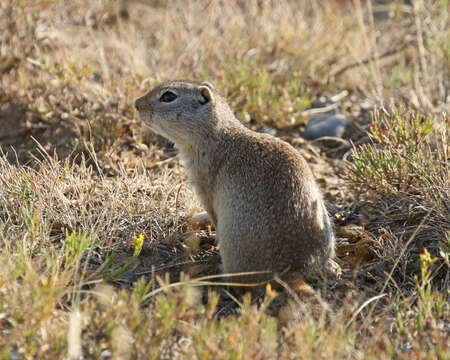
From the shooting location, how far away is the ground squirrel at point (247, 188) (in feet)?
11.5

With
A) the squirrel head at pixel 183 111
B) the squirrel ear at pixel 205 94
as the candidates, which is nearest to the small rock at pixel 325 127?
the squirrel head at pixel 183 111

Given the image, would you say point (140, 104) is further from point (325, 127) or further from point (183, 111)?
point (325, 127)

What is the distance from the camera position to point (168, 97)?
4.29 meters

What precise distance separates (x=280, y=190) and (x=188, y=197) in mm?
1230

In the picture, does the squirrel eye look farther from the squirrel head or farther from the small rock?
the small rock

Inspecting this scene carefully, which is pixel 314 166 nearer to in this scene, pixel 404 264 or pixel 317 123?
pixel 317 123

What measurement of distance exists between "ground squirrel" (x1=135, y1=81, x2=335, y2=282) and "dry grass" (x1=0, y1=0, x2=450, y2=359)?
12.3 inches

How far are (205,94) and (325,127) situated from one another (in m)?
2.17

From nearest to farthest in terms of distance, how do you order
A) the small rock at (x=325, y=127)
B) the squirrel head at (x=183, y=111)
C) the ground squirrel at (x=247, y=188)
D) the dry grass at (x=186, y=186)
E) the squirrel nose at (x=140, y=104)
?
the dry grass at (x=186, y=186) < the ground squirrel at (x=247, y=188) < the squirrel head at (x=183, y=111) < the squirrel nose at (x=140, y=104) < the small rock at (x=325, y=127)

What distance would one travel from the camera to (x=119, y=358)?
2.75 metres

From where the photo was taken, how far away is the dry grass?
2.93 meters

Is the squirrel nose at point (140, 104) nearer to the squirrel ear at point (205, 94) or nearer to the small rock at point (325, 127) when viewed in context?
the squirrel ear at point (205, 94)

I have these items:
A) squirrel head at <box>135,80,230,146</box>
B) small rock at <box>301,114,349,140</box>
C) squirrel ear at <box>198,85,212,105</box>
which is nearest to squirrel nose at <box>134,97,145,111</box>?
squirrel head at <box>135,80,230,146</box>

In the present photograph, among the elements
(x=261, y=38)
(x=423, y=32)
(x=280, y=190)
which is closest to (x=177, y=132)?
(x=280, y=190)
